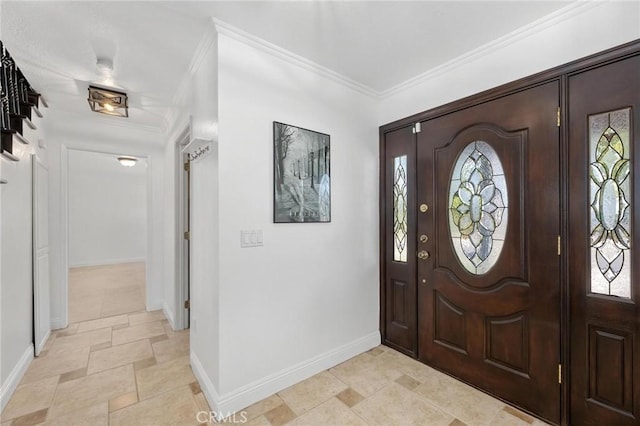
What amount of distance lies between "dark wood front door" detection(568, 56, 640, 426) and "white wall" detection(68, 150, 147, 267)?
777 centimetres

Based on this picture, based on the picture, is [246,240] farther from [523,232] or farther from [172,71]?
[523,232]

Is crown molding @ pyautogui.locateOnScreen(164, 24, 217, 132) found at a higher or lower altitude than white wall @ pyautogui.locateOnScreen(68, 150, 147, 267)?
higher

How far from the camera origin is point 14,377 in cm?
209

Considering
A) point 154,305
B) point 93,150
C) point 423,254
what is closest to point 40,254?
point 93,150

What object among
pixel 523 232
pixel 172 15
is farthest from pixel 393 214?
pixel 172 15

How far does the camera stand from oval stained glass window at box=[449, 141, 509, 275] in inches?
77.4

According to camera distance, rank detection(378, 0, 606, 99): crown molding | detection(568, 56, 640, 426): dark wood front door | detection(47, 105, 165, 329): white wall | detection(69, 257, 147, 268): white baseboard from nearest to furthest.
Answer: detection(568, 56, 640, 426): dark wood front door → detection(378, 0, 606, 99): crown molding → detection(47, 105, 165, 329): white wall → detection(69, 257, 147, 268): white baseboard

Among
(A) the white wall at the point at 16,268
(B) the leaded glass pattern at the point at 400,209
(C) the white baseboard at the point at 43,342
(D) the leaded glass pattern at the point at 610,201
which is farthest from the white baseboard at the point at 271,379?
(D) the leaded glass pattern at the point at 610,201

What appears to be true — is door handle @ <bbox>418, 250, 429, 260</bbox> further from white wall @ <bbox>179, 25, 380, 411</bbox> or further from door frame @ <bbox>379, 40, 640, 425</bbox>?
door frame @ <bbox>379, 40, 640, 425</bbox>

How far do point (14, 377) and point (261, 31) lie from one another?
10.4 feet

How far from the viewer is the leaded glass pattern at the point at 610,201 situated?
149 cm

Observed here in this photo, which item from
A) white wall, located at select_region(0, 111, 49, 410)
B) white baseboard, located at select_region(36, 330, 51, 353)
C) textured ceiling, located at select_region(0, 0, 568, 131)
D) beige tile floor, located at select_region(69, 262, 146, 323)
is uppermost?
textured ceiling, located at select_region(0, 0, 568, 131)

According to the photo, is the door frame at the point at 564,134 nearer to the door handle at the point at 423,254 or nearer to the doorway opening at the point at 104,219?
the door handle at the point at 423,254

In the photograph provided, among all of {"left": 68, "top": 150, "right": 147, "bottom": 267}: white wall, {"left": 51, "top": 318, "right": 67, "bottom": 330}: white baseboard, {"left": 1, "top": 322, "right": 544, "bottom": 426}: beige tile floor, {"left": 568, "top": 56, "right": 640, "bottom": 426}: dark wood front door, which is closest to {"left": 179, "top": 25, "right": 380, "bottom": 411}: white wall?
{"left": 1, "top": 322, "right": 544, "bottom": 426}: beige tile floor
